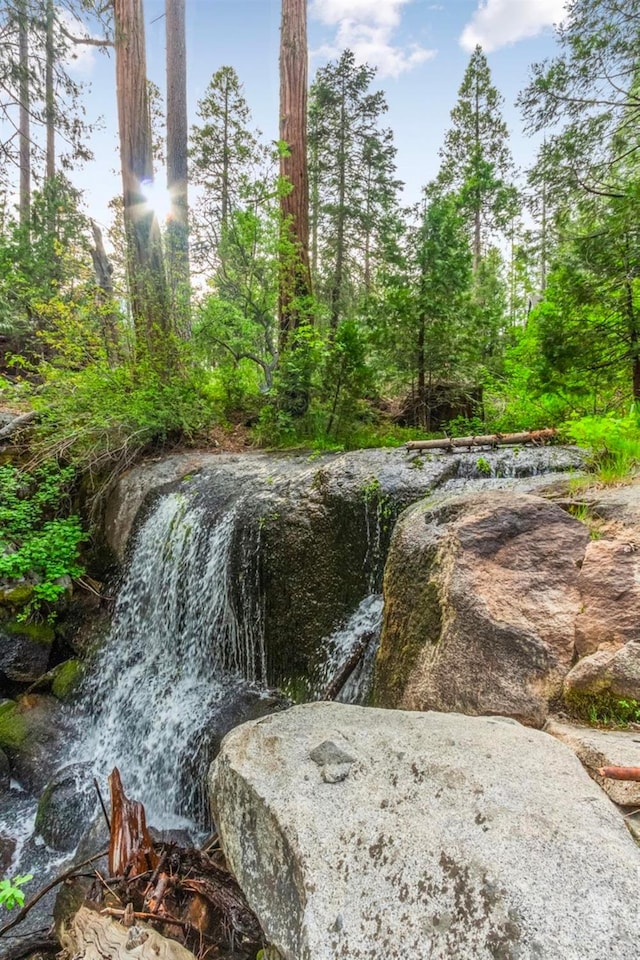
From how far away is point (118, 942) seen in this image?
1.61 m

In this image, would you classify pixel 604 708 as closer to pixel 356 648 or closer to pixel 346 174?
pixel 356 648

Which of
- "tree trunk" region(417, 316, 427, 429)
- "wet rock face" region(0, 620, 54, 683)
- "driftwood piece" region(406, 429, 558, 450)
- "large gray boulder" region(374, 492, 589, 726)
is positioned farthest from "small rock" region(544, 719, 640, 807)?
"tree trunk" region(417, 316, 427, 429)

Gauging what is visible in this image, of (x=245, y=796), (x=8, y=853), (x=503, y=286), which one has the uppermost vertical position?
(x=503, y=286)

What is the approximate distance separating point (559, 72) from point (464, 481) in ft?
15.9

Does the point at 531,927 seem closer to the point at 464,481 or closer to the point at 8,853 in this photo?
the point at 464,481

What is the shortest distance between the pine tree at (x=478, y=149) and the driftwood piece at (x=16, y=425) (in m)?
14.3

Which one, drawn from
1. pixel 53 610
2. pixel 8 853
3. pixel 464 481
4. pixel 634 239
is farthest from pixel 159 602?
pixel 634 239

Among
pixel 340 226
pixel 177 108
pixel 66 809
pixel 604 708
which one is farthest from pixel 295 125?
pixel 66 809

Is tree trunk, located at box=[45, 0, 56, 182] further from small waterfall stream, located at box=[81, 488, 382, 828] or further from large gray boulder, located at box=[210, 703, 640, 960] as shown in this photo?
large gray boulder, located at box=[210, 703, 640, 960]

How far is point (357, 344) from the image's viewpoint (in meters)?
5.90

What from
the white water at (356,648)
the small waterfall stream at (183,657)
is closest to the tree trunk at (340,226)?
the small waterfall stream at (183,657)

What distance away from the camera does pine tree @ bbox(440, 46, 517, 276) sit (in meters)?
15.1

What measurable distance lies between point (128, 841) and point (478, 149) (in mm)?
19641

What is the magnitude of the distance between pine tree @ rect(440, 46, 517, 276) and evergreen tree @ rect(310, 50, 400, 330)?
4.73 metres
